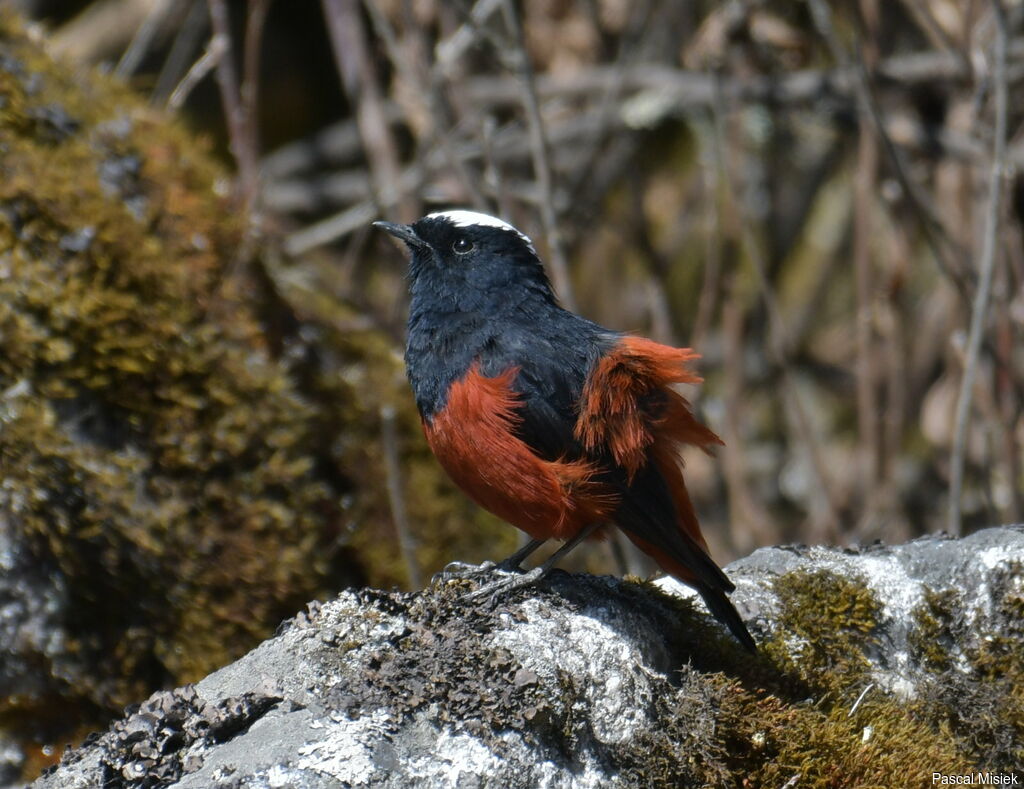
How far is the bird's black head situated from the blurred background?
0.70 meters

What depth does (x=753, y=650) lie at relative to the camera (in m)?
2.85

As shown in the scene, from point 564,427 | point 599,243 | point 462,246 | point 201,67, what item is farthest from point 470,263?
point 599,243

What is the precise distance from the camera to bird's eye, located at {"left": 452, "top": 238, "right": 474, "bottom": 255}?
146 inches

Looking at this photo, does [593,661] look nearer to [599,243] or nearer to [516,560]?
[516,560]

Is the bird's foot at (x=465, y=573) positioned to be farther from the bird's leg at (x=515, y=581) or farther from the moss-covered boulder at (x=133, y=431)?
the moss-covered boulder at (x=133, y=431)

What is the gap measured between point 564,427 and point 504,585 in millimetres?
537

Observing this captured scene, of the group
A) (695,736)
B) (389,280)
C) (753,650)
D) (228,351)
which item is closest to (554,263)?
(228,351)

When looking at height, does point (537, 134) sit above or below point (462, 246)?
above

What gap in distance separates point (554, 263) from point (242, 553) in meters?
1.74

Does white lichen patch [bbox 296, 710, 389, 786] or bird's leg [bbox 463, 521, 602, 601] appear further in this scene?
bird's leg [bbox 463, 521, 602, 601]

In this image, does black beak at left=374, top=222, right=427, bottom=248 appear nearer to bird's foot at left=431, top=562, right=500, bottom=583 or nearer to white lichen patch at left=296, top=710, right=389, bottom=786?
bird's foot at left=431, top=562, right=500, bottom=583

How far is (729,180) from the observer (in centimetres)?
503

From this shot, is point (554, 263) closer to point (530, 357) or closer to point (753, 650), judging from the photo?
point (530, 357)

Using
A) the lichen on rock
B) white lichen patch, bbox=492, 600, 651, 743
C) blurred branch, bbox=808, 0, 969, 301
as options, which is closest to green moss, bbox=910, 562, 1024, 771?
white lichen patch, bbox=492, 600, 651, 743
